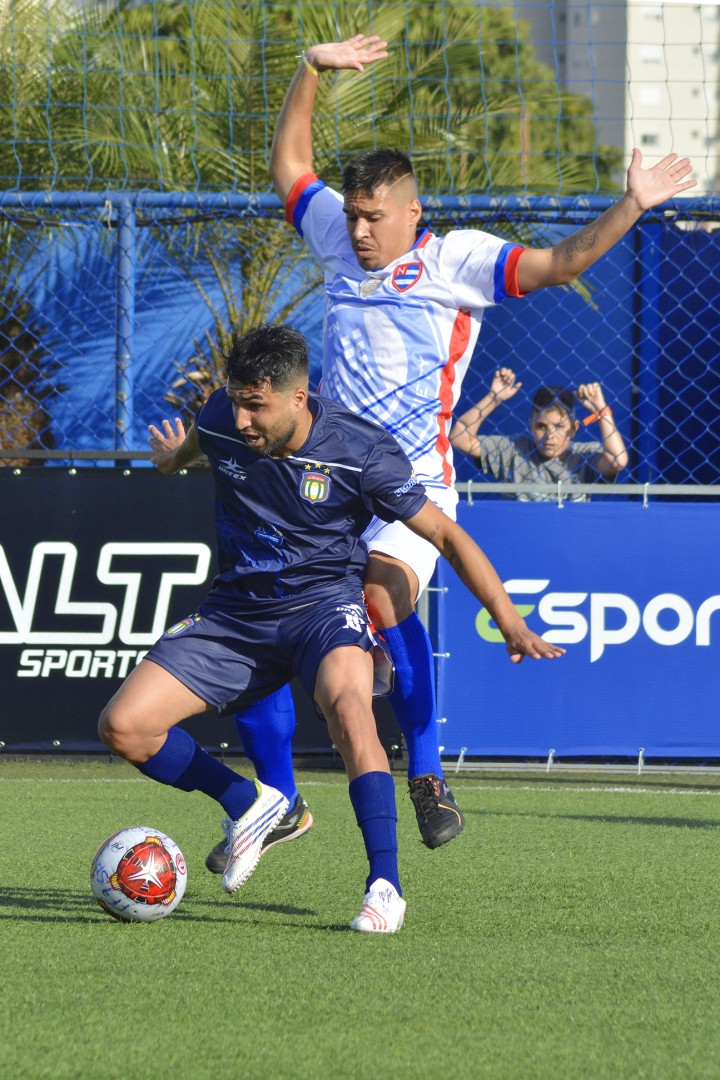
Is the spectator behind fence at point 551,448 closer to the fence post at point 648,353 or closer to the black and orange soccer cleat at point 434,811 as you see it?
the fence post at point 648,353

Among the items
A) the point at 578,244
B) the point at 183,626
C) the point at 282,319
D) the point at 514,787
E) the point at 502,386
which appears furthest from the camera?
the point at 282,319

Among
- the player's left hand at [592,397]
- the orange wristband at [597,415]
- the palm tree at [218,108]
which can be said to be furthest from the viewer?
the palm tree at [218,108]

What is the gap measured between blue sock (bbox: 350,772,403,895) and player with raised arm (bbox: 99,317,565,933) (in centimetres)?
5

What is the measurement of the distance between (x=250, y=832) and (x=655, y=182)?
2449mm

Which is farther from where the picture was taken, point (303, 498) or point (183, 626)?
point (183, 626)

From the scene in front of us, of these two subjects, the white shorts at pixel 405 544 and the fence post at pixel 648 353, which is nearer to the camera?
the white shorts at pixel 405 544

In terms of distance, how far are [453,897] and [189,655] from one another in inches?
43.2

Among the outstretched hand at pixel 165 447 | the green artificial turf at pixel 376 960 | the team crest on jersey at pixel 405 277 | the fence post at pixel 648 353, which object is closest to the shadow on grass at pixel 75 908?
the green artificial turf at pixel 376 960

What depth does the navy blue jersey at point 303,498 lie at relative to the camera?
4.28 metres

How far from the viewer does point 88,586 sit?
7.19 m

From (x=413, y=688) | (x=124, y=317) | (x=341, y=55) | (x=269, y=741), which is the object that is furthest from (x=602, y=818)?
(x=124, y=317)

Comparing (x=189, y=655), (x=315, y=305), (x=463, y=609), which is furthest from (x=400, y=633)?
(x=315, y=305)

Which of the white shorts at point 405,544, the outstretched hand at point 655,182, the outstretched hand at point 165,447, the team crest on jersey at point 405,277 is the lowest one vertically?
the white shorts at point 405,544

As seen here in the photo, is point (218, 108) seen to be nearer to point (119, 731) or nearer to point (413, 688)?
point (413, 688)
